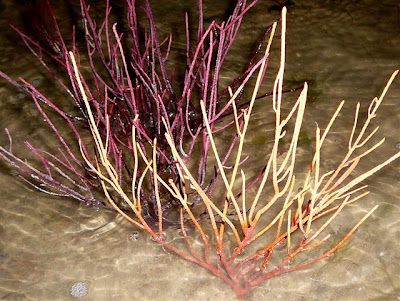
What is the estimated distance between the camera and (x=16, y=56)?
4223 millimetres

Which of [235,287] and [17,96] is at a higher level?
[17,96]

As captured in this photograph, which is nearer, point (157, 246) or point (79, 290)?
point (79, 290)

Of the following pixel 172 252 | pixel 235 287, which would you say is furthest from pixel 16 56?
pixel 235 287

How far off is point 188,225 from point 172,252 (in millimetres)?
212

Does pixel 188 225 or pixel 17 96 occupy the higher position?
pixel 17 96

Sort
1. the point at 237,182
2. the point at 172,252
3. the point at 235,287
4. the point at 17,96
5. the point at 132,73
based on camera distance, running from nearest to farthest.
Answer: the point at 235,287 < the point at 172,252 < the point at 237,182 < the point at 17,96 < the point at 132,73

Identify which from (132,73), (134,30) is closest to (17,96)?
(132,73)

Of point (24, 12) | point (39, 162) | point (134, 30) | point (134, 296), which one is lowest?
point (134, 296)

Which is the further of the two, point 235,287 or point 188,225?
point 188,225

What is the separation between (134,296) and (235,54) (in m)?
2.53

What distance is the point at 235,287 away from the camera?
2545mm

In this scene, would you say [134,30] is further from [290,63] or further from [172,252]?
[290,63]

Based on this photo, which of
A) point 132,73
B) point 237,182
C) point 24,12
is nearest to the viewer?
point 237,182

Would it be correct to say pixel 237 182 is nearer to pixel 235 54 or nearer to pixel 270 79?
pixel 270 79
